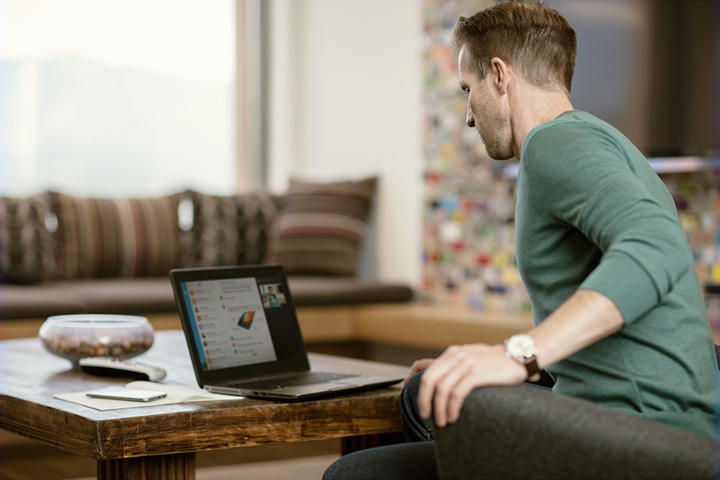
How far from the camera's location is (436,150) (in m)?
4.38

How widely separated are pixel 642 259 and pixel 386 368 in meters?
1.07

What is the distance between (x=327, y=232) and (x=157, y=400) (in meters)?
3.03

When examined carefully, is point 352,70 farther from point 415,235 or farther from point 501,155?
point 501,155

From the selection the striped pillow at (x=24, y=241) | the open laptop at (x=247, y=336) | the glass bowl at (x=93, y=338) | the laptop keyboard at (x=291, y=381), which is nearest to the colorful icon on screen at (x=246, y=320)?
the open laptop at (x=247, y=336)

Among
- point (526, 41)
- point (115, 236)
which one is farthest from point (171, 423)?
point (115, 236)

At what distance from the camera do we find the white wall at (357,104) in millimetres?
4559

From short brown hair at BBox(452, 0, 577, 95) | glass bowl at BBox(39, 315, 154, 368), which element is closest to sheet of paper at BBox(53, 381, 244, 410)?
glass bowl at BBox(39, 315, 154, 368)

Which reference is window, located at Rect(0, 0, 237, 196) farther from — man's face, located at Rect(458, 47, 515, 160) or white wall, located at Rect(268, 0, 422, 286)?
man's face, located at Rect(458, 47, 515, 160)

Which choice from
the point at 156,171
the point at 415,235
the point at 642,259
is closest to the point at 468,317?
the point at 415,235

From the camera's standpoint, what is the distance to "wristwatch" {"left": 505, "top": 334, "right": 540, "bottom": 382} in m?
1.10

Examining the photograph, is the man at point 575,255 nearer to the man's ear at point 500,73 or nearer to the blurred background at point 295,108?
the man's ear at point 500,73

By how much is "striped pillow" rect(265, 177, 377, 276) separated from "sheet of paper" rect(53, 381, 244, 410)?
284 centimetres

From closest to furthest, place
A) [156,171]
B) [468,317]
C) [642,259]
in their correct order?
[642,259] → [468,317] → [156,171]

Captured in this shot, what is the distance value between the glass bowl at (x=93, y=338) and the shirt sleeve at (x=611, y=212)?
1.17 meters
